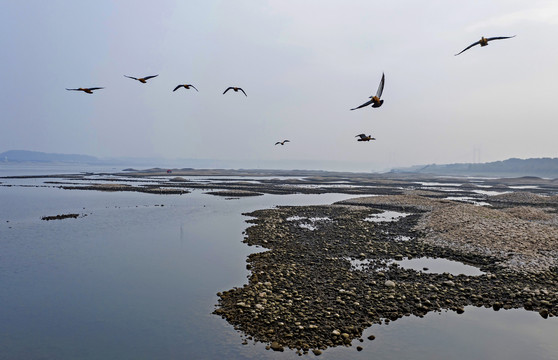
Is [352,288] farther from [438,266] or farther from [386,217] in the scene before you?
[386,217]

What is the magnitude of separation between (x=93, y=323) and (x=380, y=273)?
511 inches

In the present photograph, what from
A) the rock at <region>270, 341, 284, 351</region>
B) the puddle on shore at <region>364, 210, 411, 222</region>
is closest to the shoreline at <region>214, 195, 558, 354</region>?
the rock at <region>270, 341, 284, 351</region>

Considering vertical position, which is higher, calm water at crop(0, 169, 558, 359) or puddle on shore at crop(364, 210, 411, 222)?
puddle on shore at crop(364, 210, 411, 222)

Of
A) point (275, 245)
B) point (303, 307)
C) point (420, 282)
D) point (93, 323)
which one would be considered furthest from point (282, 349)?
point (275, 245)

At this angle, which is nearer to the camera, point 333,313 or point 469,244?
point 333,313

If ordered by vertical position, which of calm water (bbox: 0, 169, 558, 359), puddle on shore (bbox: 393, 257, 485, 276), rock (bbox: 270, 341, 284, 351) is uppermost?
rock (bbox: 270, 341, 284, 351)

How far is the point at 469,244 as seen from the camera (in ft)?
78.6

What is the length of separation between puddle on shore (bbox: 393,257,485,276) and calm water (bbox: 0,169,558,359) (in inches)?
191

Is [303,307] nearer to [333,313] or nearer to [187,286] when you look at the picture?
[333,313]

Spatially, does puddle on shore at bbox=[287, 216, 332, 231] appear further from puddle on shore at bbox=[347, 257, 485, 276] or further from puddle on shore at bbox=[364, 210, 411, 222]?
puddle on shore at bbox=[347, 257, 485, 276]

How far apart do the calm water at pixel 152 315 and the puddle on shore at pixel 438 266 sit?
484 cm

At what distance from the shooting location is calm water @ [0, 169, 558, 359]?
1145cm

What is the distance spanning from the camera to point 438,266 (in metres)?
20.2

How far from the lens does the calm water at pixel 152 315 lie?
1145cm
